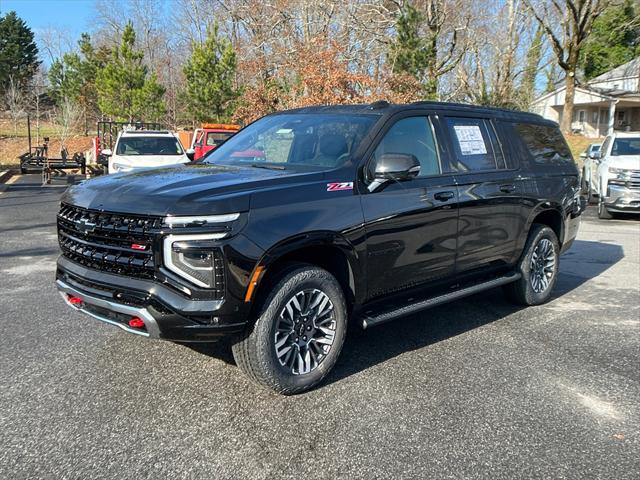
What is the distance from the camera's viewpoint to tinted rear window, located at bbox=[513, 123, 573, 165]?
5867mm

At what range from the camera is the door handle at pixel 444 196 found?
460 cm

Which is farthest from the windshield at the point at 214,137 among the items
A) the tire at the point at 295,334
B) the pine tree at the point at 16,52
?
the pine tree at the point at 16,52

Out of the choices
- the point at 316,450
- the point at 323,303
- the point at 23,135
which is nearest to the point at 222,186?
the point at 323,303

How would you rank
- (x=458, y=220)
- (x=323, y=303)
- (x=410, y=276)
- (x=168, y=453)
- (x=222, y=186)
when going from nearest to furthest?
1. (x=168, y=453)
2. (x=222, y=186)
3. (x=323, y=303)
4. (x=410, y=276)
5. (x=458, y=220)

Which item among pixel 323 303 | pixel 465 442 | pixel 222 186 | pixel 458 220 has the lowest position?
pixel 465 442

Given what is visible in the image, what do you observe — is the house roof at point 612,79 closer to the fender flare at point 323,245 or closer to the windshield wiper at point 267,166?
the windshield wiper at point 267,166

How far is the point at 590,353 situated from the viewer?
474 cm

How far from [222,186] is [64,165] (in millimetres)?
17649

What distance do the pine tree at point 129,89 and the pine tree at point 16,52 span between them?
20091mm

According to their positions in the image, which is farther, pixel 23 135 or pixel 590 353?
pixel 23 135

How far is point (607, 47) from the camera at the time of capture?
41531mm

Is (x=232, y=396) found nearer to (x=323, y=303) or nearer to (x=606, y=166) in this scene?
(x=323, y=303)

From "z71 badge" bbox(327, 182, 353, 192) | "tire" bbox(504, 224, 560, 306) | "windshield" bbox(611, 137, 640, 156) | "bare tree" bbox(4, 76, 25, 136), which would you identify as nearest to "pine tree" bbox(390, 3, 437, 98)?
"windshield" bbox(611, 137, 640, 156)

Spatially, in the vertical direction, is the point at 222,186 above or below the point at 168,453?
above
